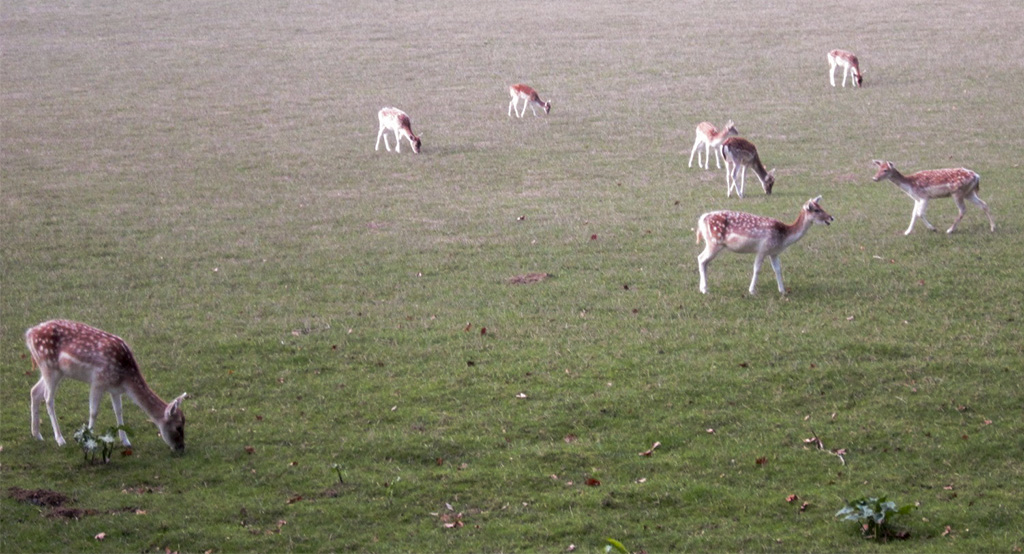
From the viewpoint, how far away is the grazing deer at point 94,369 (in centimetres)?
890

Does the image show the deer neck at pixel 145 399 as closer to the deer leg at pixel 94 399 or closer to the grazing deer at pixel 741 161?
the deer leg at pixel 94 399

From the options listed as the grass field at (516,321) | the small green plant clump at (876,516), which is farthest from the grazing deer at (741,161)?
the small green plant clump at (876,516)

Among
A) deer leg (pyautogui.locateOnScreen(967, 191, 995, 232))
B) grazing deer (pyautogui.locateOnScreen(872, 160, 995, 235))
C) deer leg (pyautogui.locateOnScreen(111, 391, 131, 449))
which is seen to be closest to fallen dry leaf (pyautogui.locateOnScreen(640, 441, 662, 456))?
deer leg (pyautogui.locateOnScreen(111, 391, 131, 449))

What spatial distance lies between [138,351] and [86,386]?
3.36 ft

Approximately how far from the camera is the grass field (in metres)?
8.20

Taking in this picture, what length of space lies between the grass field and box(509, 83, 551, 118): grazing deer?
66 centimetres

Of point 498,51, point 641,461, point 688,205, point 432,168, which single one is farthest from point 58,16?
point 641,461

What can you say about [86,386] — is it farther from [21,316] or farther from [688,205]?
[688,205]

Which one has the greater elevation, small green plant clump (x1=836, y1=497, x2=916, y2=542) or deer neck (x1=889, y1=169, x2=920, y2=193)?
deer neck (x1=889, y1=169, x2=920, y2=193)

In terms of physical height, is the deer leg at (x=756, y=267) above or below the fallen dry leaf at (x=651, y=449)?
above

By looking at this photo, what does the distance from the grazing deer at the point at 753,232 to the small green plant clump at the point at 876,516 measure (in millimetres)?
5325

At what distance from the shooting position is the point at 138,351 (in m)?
11.8

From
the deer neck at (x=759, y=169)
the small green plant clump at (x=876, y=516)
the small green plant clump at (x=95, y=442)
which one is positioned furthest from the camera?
the deer neck at (x=759, y=169)

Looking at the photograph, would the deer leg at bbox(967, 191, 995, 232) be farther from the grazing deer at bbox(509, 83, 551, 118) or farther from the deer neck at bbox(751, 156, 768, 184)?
the grazing deer at bbox(509, 83, 551, 118)
